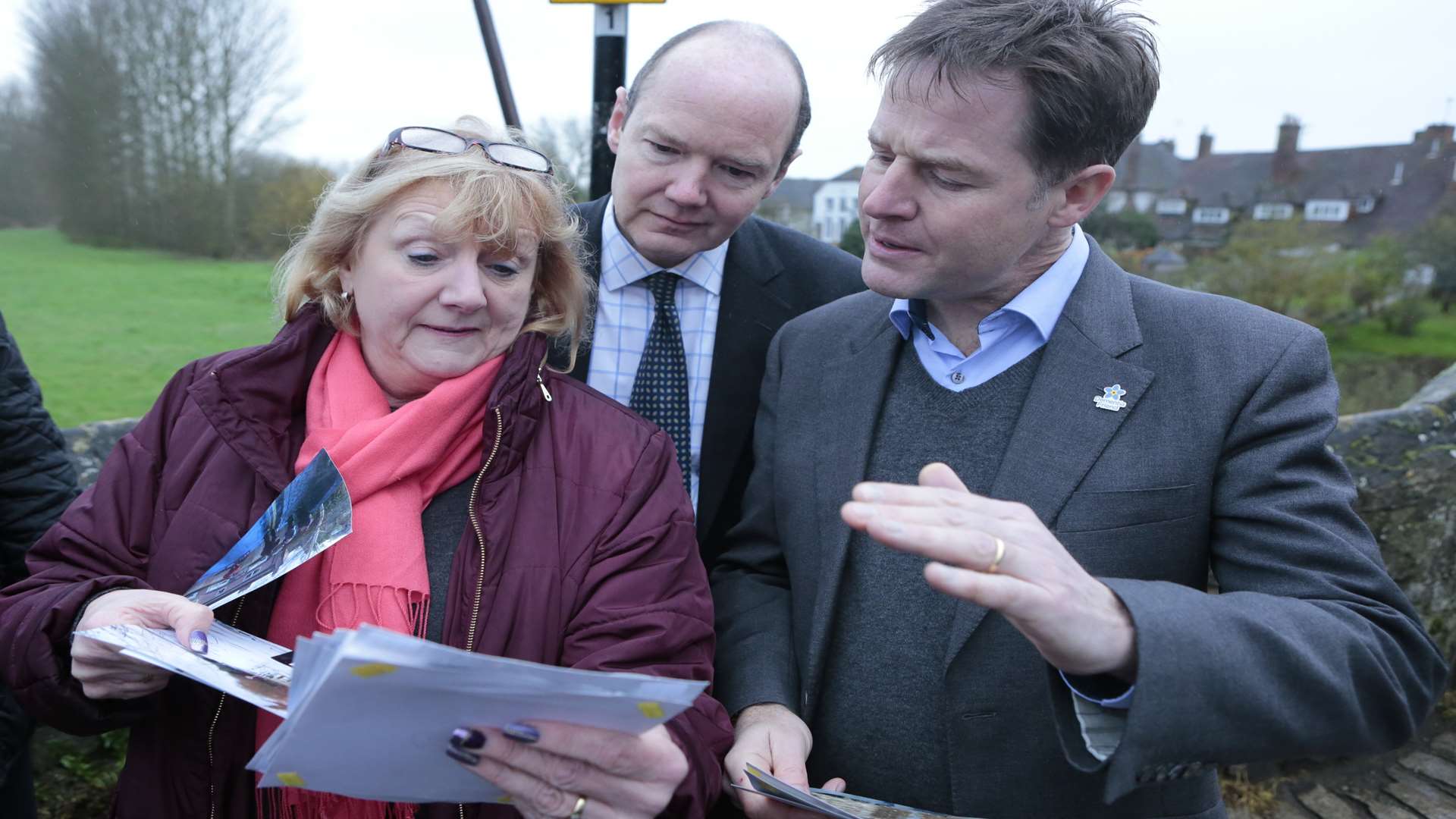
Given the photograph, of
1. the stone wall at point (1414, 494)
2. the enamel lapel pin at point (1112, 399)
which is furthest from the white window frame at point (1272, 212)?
the enamel lapel pin at point (1112, 399)

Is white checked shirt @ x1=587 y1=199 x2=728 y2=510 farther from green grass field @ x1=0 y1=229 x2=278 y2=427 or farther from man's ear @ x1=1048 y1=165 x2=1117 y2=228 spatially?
green grass field @ x1=0 y1=229 x2=278 y2=427

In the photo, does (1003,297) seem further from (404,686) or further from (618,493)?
(404,686)

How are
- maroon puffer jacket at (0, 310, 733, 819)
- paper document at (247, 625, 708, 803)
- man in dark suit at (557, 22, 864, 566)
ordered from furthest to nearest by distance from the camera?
man in dark suit at (557, 22, 864, 566) → maroon puffer jacket at (0, 310, 733, 819) → paper document at (247, 625, 708, 803)

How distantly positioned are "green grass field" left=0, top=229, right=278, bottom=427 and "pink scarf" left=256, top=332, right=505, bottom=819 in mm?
2734

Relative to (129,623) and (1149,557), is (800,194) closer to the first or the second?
(1149,557)

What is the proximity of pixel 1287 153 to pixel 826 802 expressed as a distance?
692cm

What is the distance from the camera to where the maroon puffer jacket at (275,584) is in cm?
185

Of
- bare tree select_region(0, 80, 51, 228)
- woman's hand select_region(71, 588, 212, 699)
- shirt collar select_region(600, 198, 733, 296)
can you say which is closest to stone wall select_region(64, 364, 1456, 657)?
shirt collar select_region(600, 198, 733, 296)

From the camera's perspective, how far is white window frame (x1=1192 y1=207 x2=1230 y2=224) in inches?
293

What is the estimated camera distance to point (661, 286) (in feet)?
9.29

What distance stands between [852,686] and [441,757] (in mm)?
941

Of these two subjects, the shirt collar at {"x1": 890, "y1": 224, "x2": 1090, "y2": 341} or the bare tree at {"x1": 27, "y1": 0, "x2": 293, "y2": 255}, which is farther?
the bare tree at {"x1": 27, "y1": 0, "x2": 293, "y2": 255}

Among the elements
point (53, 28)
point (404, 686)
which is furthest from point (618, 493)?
point (53, 28)

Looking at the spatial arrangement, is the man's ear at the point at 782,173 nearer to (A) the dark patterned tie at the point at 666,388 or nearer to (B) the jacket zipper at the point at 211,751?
(A) the dark patterned tie at the point at 666,388
